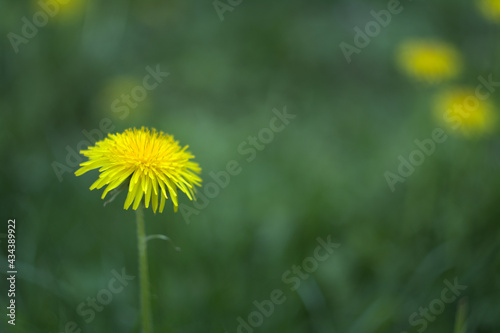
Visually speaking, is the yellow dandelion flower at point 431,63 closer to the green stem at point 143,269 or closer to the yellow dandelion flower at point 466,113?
the yellow dandelion flower at point 466,113

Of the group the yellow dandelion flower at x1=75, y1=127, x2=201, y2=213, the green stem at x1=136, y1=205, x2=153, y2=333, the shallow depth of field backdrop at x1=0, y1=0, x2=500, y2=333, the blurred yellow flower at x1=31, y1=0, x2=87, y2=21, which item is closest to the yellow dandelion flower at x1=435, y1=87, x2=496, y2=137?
the shallow depth of field backdrop at x1=0, y1=0, x2=500, y2=333

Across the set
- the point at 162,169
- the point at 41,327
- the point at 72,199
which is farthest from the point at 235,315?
the point at 72,199

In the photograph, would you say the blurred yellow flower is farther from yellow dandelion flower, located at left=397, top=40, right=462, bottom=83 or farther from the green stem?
the green stem

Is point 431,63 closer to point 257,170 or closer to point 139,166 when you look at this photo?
point 257,170

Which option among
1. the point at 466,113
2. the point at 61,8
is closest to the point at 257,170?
the point at 466,113

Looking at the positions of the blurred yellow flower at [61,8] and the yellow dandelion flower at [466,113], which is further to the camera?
the blurred yellow flower at [61,8]

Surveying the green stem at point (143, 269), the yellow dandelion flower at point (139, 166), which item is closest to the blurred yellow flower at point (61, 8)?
the yellow dandelion flower at point (139, 166)
